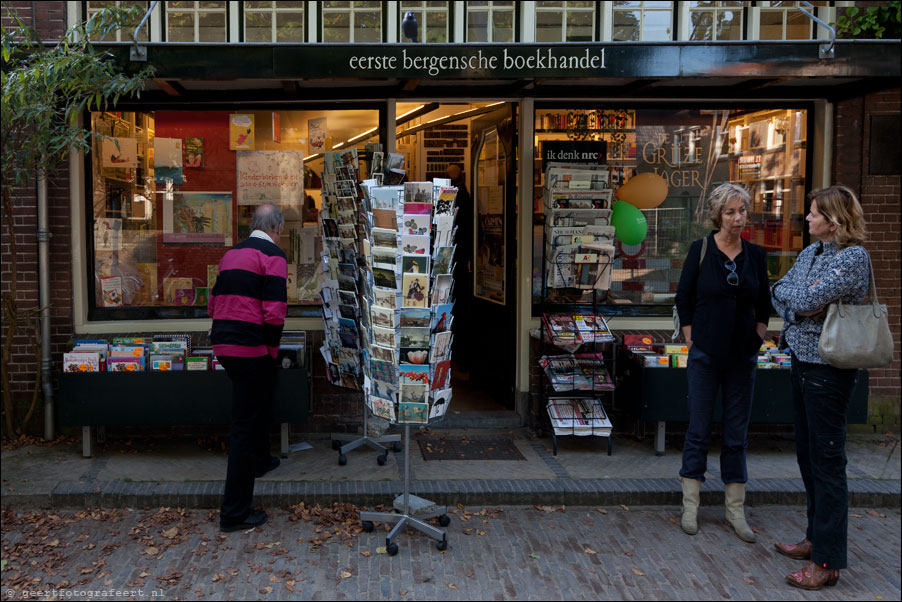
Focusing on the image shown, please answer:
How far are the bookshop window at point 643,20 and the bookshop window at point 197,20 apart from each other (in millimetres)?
3595

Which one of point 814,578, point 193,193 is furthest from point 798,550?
point 193,193

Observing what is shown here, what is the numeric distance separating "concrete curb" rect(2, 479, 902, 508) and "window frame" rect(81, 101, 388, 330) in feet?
6.28

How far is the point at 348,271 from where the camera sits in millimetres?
6629

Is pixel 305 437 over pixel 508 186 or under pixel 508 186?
under

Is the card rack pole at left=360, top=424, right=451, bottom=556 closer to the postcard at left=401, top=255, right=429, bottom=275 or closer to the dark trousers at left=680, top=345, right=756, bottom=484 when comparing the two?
the postcard at left=401, top=255, right=429, bottom=275

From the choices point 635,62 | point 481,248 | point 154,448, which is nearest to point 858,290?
point 635,62

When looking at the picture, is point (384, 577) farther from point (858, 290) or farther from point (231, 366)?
point (858, 290)

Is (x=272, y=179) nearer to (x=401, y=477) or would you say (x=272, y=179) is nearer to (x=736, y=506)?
(x=401, y=477)

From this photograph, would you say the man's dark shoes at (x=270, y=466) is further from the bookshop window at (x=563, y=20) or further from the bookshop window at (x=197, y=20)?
the bookshop window at (x=563, y=20)

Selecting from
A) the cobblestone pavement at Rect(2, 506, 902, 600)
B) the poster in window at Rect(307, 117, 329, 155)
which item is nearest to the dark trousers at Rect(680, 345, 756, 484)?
the cobblestone pavement at Rect(2, 506, 902, 600)

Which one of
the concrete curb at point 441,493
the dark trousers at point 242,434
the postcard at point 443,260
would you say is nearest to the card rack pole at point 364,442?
the concrete curb at point 441,493

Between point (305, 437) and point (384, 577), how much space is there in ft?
9.48

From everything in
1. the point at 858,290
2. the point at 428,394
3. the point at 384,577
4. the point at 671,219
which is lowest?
the point at 384,577

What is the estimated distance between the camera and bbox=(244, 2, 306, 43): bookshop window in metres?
7.36
